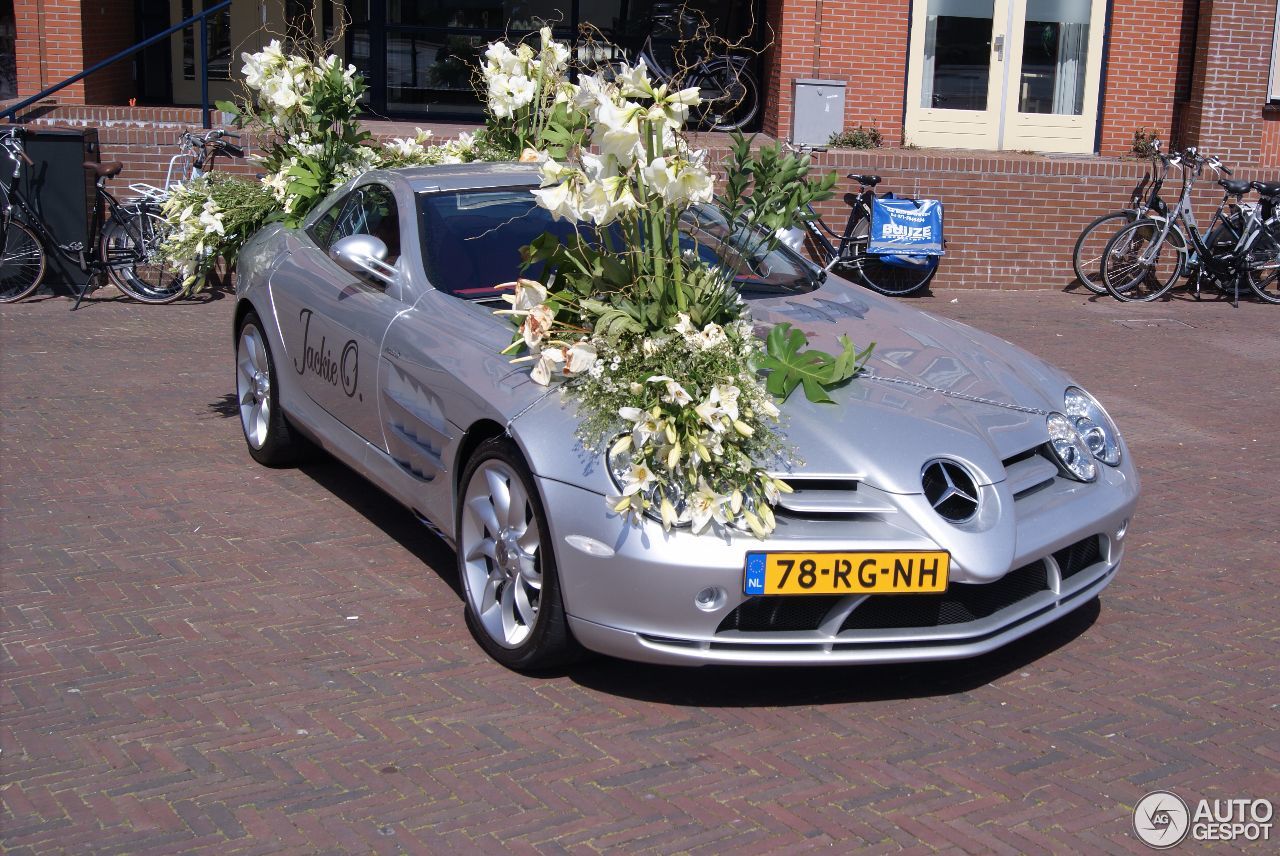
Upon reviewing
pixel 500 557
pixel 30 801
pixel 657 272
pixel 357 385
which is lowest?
pixel 30 801

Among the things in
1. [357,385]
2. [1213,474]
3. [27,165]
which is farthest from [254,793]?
[27,165]

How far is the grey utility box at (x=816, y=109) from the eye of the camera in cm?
1446

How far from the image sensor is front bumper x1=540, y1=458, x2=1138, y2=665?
413 centimetres

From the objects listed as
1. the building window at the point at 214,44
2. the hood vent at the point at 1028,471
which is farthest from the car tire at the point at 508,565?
the building window at the point at 214,44

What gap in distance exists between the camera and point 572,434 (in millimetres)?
4383

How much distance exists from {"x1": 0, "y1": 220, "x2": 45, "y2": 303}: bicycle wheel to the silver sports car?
20.4ft

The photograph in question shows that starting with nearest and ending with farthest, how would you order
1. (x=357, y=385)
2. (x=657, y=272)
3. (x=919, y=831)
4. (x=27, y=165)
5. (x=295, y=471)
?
(x=919, y=831)
(x=657, y=272)
(x=357, y=385)
(x=295, y=471)
(x=27, y=165)

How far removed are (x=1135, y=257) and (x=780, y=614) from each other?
9766mm

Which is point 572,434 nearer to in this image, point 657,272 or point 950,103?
point 657,272

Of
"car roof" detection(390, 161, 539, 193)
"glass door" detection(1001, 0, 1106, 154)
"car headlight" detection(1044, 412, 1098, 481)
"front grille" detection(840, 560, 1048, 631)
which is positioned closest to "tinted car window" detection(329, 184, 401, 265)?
"car roof" detection(390, 161, 539, 193)

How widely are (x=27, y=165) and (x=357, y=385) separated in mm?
6881

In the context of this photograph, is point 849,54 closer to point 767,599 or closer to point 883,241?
point 883,241

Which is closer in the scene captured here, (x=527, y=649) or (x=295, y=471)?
(x=527, y=649)
